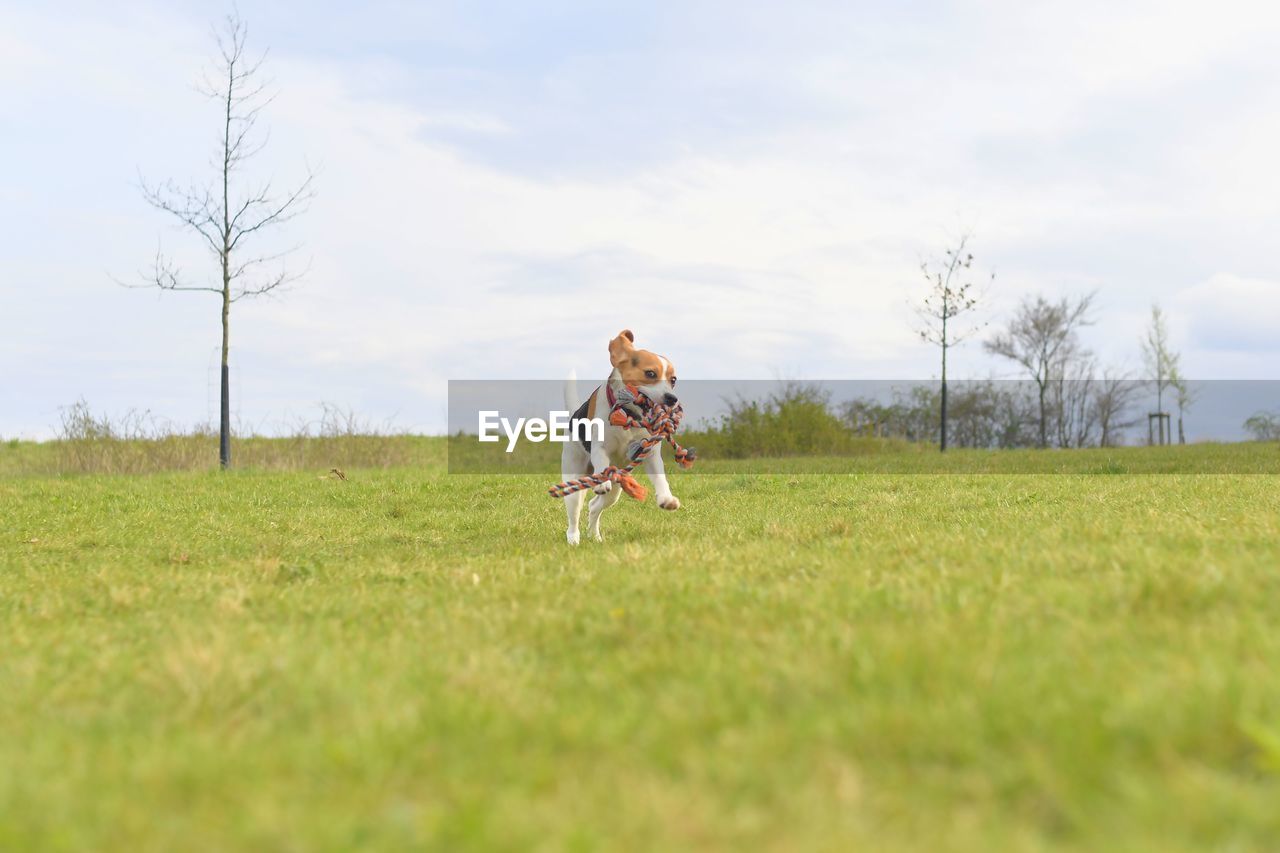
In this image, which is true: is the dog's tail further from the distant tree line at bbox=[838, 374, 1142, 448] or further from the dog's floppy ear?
the distant tree line at bbox=[838, 374, 1142, 448]

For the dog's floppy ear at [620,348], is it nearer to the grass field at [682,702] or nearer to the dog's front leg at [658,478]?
the dog's front leg at [658,478]

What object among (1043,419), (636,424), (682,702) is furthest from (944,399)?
(682,702)

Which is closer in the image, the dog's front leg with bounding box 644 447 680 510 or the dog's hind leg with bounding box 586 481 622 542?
the dog's front leg with bounding box 644 447 680 510

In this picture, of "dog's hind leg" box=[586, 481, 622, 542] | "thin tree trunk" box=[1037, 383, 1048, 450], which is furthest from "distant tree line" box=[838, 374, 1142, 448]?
"dog's hind leg" box=[586, 481, 622, 542]

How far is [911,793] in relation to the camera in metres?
2.99

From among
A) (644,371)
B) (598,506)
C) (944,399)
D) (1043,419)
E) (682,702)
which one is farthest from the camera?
(1043,419)

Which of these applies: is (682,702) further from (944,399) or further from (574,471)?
(944,399)

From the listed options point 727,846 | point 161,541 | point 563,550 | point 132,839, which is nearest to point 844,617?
point 727,846

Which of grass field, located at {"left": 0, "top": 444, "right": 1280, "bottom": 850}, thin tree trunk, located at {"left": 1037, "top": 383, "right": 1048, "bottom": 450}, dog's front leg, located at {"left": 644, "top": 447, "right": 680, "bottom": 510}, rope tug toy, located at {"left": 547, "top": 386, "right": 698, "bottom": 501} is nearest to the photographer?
grass field, located at {"left": 0, "top": 444, "right": 1280, "bottom": 850}

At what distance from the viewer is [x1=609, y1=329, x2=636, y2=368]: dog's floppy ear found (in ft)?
29.7

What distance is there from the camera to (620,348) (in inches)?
358

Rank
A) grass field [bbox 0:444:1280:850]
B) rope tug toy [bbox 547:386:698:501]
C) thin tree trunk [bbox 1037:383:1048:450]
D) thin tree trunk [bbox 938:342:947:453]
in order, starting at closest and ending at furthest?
grass field [bbox 0:444:1280:850] → rope tug toy [bbox 547:386:698:501] → thin tree trunk [bbox 938:342:947:453] → thin tree trunk [bbox 1037:383:1048:450]

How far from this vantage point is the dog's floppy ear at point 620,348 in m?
9.06

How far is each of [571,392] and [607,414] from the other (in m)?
0.61
